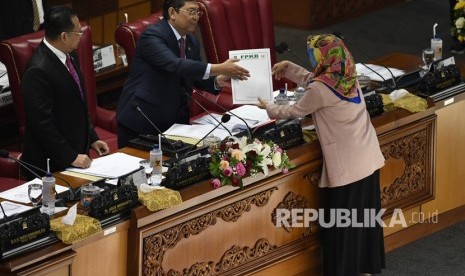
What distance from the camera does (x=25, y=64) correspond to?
636 cm

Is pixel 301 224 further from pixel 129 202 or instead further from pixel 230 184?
pixel 129 202

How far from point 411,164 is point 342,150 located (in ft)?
2.75

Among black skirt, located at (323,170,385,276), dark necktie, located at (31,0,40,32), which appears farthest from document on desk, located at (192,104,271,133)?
dark necktie, located at (31,0,40,32)

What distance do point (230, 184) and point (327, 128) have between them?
1.88ft

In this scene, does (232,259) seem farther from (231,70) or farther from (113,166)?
(231,70)

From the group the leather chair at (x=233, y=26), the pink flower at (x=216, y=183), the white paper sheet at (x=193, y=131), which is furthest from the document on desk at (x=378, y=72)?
the pink flower at (x=216, y=183)

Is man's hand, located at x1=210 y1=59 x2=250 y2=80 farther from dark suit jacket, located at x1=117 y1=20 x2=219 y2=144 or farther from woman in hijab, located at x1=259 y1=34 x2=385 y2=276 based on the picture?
woman in hijab, located at x1=259 y1=34 x2=385 y2=276

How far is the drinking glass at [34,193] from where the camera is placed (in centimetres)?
512

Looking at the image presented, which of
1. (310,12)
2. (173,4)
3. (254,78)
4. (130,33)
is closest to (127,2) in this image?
(310,12)

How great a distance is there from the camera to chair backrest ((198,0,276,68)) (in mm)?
7191

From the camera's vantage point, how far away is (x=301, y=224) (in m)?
5.94

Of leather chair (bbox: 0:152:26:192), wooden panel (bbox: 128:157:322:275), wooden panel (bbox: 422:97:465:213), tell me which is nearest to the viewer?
wooden panel (bbox: 128:157:322:275)

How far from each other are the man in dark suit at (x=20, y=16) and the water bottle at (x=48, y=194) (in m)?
2.84

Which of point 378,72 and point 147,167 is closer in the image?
point 147,167
